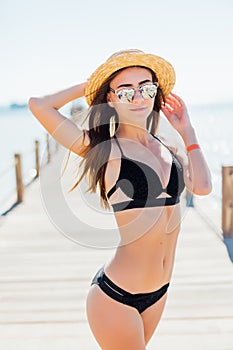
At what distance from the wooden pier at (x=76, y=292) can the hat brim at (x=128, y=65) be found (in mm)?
2215

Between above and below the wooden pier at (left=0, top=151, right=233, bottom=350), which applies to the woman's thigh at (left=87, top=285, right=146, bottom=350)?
above

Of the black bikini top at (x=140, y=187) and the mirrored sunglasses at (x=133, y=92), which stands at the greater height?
the mirrored sunglasses at (x=133, y=92)

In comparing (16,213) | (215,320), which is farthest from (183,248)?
(16,213)

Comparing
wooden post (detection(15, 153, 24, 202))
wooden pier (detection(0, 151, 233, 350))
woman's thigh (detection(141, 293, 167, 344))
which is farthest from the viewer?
wooden post (detection(15, 153, 24, 202))

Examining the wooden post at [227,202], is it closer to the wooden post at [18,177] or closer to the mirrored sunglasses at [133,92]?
the wooden post at [18,177]

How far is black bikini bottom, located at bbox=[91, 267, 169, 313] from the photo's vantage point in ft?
6.30

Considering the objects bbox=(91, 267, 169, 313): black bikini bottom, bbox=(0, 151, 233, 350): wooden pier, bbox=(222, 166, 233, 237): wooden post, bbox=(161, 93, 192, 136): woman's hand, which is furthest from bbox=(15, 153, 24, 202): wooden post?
bbox=(91, 267, 169, 313): black bikini bottom

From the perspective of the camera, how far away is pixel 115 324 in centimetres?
190

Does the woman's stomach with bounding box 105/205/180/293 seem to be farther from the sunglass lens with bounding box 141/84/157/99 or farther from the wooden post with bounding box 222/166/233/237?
the wooden post with bounding box 222/166/233/237

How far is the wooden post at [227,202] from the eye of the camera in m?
6.40

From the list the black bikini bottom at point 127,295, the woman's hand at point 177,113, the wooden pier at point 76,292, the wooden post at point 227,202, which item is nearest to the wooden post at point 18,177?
the wooden pier at point 76,292

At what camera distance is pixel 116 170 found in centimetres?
191

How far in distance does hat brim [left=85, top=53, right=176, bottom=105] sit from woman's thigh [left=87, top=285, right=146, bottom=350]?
878 mm

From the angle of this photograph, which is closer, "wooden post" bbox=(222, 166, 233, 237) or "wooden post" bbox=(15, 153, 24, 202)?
"wooden post" bbox=(222, 166, 233, 237)
